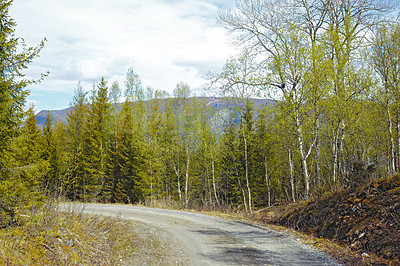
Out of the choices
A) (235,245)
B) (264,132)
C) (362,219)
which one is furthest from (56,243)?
(264,132)

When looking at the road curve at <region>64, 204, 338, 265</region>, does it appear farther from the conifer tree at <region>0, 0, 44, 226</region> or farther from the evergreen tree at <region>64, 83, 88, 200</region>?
the evergreen tree at <region>64, 83, 88, 200</region>

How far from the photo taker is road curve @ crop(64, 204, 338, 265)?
22.5ft

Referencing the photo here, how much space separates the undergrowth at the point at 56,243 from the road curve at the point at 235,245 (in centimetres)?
143

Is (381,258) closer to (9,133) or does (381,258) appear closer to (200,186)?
(9,133)

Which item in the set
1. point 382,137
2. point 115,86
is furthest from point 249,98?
point 115,86

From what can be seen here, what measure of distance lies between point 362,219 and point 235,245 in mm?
3896

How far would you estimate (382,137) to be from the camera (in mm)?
19141

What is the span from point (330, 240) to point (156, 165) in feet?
73.4

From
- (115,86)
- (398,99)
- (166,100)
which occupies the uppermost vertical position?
(115,86)

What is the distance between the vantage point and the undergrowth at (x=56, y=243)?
547 centimetres

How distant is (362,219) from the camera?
818cm

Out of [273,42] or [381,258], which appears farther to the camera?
[273,42]

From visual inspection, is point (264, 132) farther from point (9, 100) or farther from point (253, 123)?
point (9, 100)

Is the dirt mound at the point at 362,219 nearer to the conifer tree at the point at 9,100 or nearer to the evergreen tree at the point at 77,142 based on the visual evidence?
the conifer tree at the point at 9,100
